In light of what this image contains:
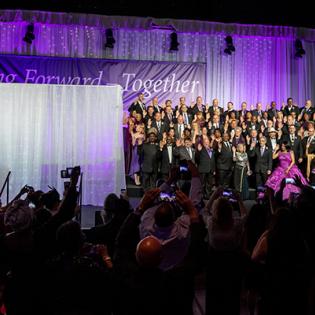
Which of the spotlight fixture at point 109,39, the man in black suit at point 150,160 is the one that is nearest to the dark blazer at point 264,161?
the man in black suit at point 150,160

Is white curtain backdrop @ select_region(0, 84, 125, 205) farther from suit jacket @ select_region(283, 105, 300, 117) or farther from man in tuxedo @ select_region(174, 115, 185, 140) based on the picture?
suit jacket @ select_region(283, 105, 300, 117)

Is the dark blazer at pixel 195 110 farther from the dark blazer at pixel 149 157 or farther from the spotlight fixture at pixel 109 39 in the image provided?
the spotlight fixture at pixel 109 39

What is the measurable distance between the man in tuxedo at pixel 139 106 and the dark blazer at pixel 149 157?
177 centimetres

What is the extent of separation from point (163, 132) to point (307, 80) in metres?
6.17

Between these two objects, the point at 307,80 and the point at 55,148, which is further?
the point at 307,80

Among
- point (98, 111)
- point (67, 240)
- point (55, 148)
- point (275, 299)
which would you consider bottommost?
point (275, 299)

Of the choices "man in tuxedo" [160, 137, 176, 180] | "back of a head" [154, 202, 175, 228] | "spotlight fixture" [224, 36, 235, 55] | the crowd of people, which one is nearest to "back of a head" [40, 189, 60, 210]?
the crowd of people

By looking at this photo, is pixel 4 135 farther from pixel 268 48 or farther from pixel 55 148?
pixel 268 48

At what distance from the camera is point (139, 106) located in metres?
13.9

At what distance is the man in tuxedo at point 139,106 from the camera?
45.2 ft

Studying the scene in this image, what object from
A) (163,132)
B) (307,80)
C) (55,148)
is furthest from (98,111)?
(307,80)

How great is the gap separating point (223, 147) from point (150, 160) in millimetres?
1792

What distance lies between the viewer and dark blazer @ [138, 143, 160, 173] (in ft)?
39.8

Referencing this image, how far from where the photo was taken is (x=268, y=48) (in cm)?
1628
